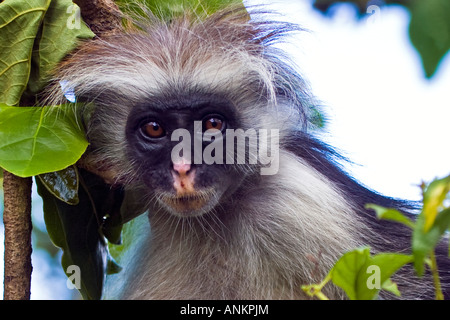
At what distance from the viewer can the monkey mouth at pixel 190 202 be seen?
275cm

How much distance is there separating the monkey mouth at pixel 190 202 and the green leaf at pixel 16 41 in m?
0.94

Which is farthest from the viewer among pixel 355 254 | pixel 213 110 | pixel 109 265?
pixel 109 265

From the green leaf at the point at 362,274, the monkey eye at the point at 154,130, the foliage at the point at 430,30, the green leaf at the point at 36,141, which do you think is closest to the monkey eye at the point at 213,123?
the monkey eye at the point at 154,130

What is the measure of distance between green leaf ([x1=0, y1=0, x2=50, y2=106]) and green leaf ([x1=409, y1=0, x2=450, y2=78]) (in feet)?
8.12

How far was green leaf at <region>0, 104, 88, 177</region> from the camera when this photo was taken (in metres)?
2.60

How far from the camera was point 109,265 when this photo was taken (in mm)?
3607

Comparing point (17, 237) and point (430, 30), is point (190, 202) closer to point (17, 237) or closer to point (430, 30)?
point (17, 237)

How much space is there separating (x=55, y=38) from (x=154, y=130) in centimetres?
72

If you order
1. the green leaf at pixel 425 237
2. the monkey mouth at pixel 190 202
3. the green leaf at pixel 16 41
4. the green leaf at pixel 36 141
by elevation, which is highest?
the green leaf at pixel 16 41

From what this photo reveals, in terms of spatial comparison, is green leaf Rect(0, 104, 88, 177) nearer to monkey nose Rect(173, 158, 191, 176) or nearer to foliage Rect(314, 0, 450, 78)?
monkey nose Rect(173, 158, 191, 176)

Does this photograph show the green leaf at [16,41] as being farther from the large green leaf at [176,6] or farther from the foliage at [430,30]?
the foliage at [430,30]

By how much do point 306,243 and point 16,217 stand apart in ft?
5.11

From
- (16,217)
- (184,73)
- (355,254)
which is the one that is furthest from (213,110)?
(355,254)

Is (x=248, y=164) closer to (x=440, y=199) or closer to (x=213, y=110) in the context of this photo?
(x=213, y=110)
